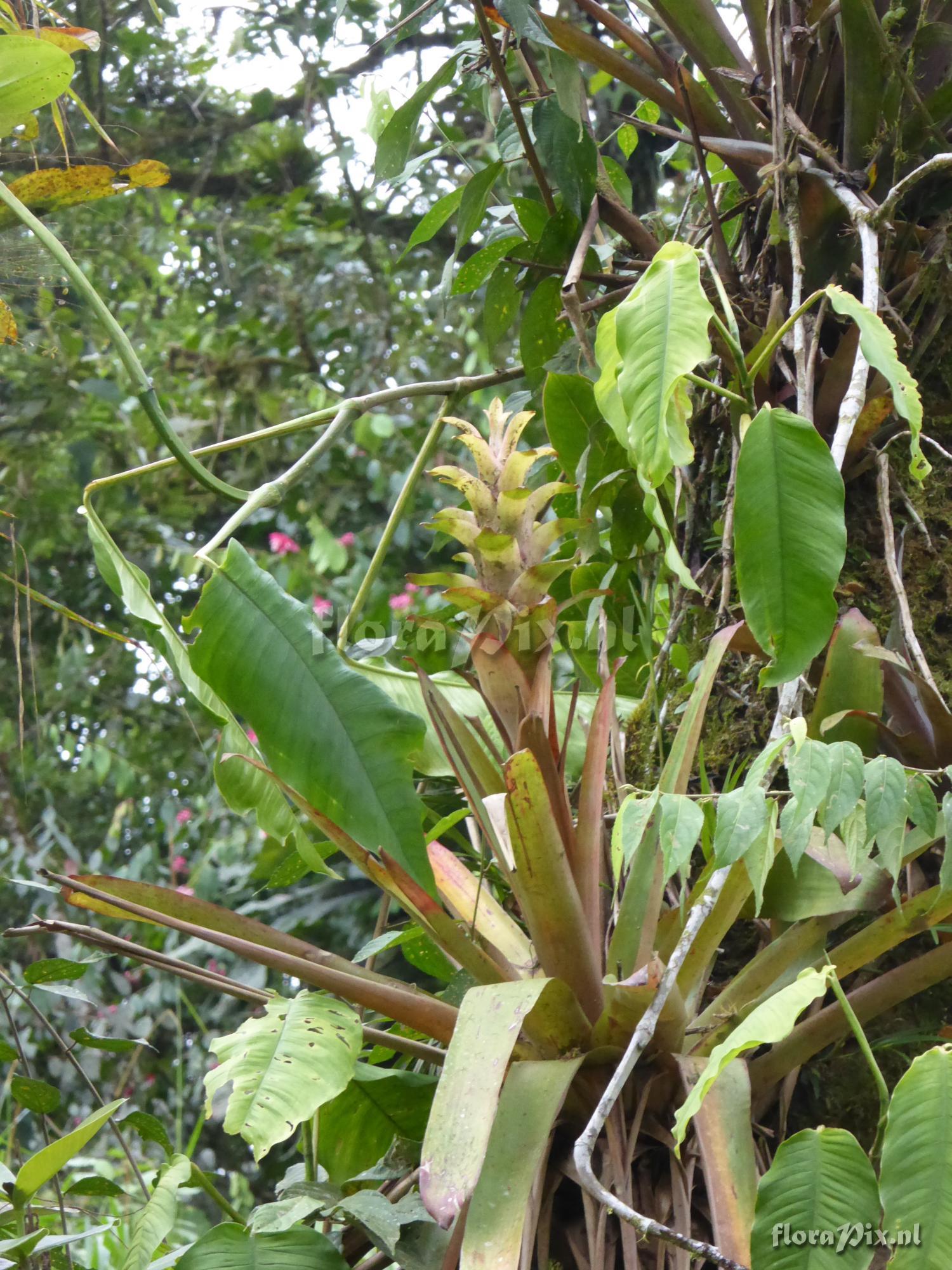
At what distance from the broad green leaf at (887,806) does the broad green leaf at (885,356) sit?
6.7 inches

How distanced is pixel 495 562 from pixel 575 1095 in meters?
0.33

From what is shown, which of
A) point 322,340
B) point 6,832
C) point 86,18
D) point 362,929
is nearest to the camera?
point 362,929

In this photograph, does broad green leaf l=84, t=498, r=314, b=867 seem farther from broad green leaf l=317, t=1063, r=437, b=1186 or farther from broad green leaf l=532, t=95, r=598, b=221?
broad green leaf l=532, t=95, r=598, b=221

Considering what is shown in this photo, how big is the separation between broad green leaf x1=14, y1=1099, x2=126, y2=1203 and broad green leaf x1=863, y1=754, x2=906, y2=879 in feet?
1.47

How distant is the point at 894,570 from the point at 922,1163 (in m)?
0.43

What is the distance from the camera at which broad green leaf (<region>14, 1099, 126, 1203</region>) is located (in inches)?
23.6

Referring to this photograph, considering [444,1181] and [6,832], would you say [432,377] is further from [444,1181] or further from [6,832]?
[444,1181]

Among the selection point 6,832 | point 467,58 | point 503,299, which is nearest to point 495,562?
point 503,299

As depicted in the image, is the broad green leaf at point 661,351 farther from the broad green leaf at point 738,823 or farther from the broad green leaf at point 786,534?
the broad green leaf at point 738,823

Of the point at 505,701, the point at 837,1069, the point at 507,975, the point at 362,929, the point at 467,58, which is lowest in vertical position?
the point at 362,929

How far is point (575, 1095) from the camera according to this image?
621 millimetres

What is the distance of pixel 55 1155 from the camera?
0.61 m

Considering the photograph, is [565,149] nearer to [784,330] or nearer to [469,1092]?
[784,330]

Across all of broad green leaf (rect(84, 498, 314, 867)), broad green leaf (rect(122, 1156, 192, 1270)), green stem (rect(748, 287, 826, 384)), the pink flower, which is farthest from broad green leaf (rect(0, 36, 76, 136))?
the pink flower
